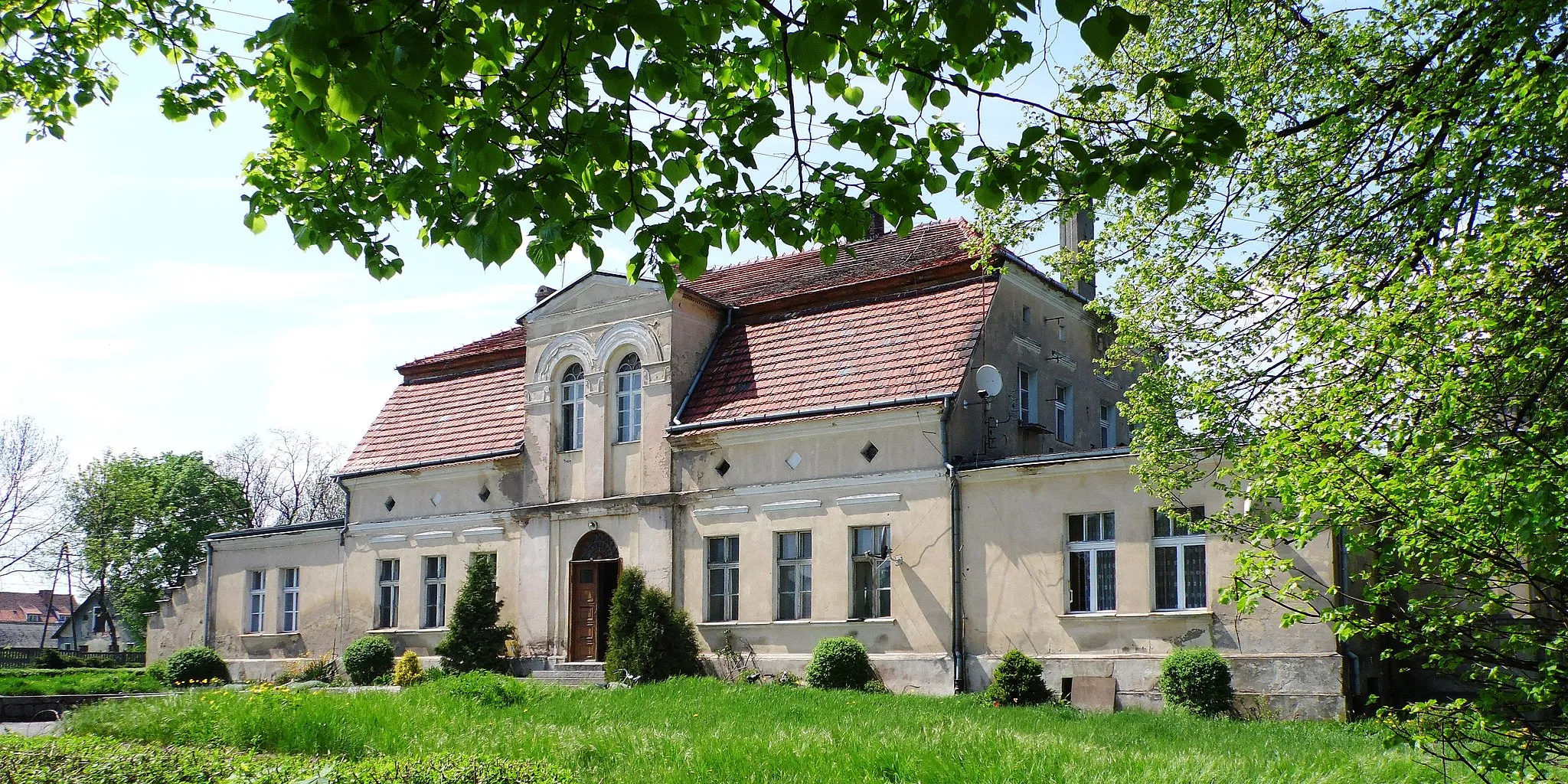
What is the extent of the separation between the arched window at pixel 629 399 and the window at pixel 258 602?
1111 cm

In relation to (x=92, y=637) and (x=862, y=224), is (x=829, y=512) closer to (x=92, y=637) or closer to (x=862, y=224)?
(x=862, y=224)

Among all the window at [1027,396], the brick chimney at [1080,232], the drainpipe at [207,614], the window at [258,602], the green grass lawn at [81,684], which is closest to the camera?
the window at [1027,396]

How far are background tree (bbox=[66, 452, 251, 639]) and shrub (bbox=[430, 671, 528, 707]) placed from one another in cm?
4514

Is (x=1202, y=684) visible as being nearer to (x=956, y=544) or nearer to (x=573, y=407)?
(x=956, y=544)

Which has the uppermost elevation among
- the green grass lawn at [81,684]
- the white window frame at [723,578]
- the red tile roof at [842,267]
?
the red tile roof at [842,267]

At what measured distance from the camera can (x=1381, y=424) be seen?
8.17 m

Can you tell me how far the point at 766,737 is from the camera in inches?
490

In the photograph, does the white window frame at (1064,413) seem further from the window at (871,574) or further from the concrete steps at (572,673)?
the concrete steps at (572,673)

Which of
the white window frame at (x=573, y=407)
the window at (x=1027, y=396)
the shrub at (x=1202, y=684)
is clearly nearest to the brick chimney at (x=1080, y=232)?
the window at (x=1027, y=396)

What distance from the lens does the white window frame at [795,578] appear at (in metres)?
22.3

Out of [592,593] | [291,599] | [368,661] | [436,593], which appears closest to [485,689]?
[592,593]

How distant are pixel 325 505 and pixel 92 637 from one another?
124 feet

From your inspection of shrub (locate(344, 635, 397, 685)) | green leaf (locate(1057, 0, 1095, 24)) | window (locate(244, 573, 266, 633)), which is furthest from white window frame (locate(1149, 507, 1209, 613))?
window (locate(244, 573, 266, 633))

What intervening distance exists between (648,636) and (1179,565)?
9212mm
